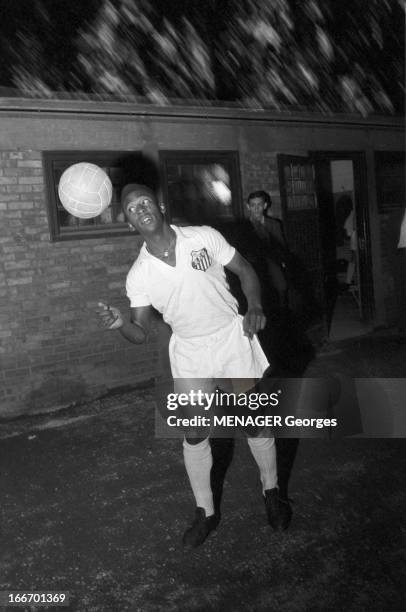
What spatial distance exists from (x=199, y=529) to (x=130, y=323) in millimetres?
1409

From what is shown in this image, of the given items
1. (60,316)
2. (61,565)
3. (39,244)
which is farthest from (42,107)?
(61,565)

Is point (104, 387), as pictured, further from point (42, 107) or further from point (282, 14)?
point (282, 14)

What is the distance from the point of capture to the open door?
26.9 ft

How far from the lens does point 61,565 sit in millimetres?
3414

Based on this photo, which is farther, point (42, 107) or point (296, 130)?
point (296, 130)

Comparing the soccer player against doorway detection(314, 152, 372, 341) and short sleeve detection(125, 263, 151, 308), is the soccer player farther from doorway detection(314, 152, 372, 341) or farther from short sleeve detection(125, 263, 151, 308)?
doorway detection(314, 152, 372, 341)

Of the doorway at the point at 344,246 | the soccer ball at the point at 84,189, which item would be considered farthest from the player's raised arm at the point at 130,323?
the doorway at the point at 344,246

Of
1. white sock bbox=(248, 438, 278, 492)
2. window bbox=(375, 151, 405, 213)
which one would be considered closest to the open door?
window bbox=(375, 151, 405, 213)

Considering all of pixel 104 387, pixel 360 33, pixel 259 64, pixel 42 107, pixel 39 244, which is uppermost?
pixel 360 33

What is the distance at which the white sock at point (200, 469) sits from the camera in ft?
11.8

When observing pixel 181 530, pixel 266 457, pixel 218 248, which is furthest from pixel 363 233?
pixel 181 530

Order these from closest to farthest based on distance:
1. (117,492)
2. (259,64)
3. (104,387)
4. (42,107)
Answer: (117,492)
(42,107)
(104,387)
(259,64)

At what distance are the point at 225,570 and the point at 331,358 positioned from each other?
4.79 m

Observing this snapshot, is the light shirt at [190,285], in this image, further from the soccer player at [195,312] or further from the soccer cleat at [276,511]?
the soccer cleat at [276,511]
